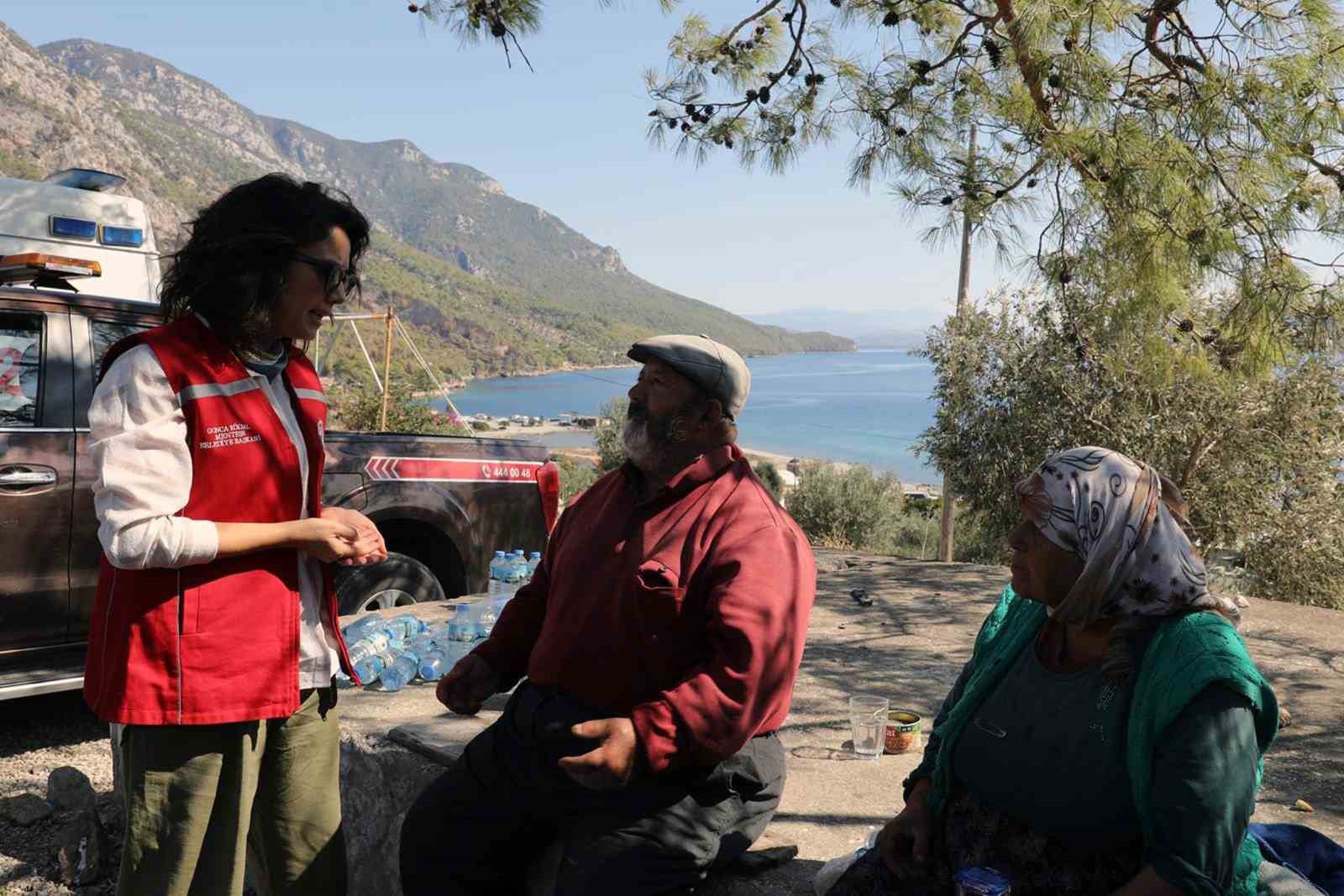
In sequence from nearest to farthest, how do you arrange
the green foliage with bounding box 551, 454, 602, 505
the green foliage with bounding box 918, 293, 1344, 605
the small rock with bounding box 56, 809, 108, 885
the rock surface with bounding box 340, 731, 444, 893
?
the rock surface with bounding box 340, 731, 444, 893, the small rock with bounding box 56, 809, 108, 885, the green foliage with bounding box 918, 293, 1344, 605, the green foliage with bounding box 551, 454, 602, 505

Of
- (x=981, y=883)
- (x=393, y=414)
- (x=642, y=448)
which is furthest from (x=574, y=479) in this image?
(x=981, y=883)

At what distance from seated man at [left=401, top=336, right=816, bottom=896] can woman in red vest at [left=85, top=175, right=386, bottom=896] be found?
0.45 meters

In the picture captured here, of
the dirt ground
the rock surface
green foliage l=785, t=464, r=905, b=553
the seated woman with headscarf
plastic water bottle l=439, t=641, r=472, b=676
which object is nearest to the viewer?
the seated woman with headscarf

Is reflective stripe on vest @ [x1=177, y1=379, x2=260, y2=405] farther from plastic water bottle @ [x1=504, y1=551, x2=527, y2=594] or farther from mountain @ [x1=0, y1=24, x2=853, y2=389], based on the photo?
mountain @ [x1=0, y1=24, x2=853, y2=389]

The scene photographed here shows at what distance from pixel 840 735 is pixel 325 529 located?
8.72 ft

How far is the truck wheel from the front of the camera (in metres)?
5.33

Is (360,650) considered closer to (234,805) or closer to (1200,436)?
(234,805)

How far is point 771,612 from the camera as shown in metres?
2.29

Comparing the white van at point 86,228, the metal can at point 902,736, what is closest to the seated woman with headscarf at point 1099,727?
the metal can at point 902,736

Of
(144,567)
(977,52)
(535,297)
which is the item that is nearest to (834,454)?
(535,297)

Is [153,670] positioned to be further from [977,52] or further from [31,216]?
[977,52]

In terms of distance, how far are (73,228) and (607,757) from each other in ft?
16.6

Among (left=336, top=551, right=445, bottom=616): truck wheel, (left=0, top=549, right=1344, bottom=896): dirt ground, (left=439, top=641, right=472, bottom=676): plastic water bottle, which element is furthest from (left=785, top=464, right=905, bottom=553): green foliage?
(left=439, top=641, right=472, bottom=676): plastic water bottle

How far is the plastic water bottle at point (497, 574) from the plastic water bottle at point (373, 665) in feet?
4.06
